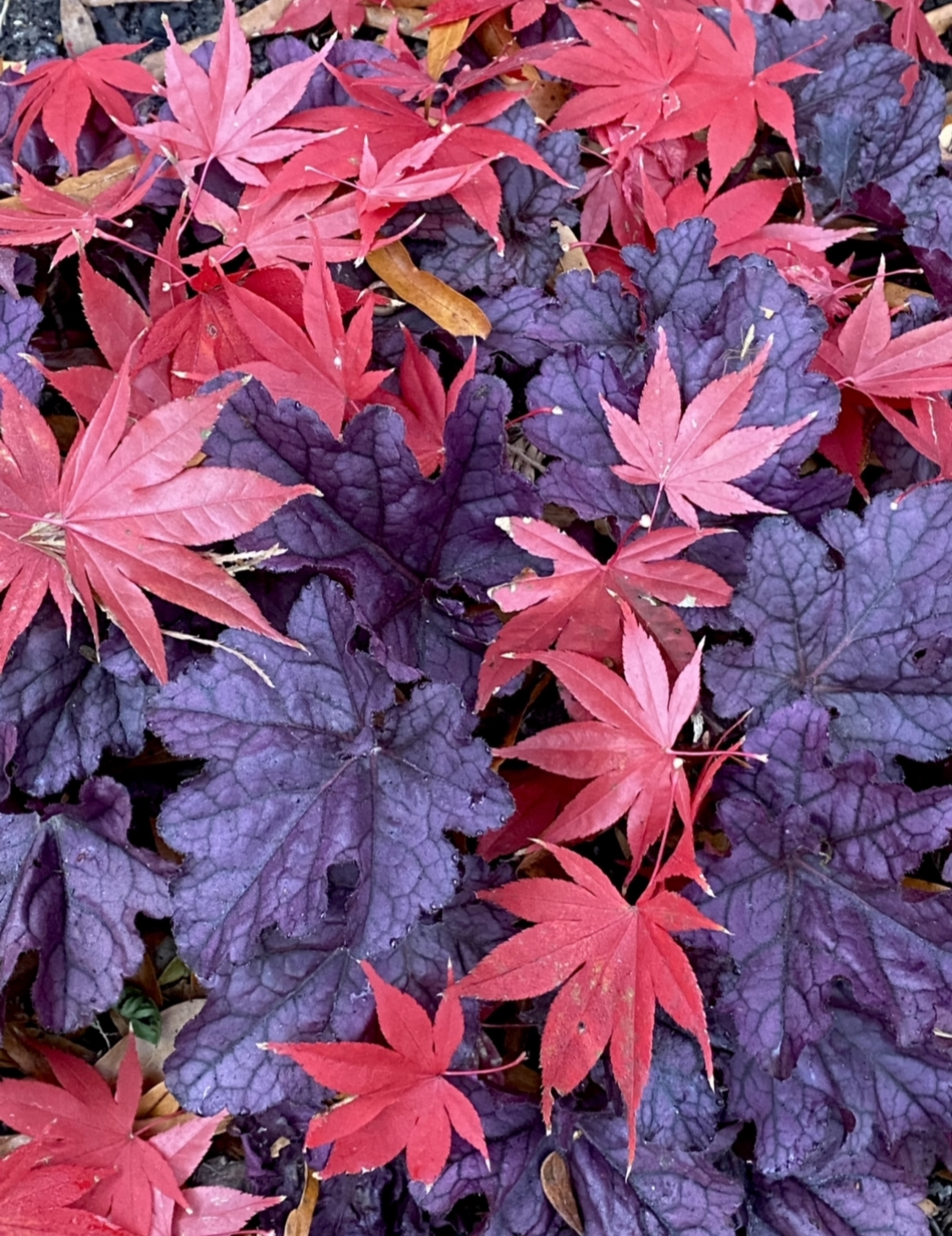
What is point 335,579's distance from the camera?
1055 mm

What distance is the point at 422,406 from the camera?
3.79ft

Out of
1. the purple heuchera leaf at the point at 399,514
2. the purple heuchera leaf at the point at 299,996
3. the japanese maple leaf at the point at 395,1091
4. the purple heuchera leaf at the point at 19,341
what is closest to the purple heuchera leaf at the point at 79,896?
the purple heuchera leaf at the point at 299,996

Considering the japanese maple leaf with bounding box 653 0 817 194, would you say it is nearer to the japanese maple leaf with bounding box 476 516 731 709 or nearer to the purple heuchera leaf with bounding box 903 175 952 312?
the purple heuchera leaf with bounding box 903 175 952 312

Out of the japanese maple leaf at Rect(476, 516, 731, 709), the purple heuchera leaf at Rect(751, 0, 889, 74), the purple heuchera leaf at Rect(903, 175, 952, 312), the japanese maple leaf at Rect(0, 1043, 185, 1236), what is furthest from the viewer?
the purple heuchera leaf at Rect(751, 0, 889, 74)

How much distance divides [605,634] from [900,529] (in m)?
0.35

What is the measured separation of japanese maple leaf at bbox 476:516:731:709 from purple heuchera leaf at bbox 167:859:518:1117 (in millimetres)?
258

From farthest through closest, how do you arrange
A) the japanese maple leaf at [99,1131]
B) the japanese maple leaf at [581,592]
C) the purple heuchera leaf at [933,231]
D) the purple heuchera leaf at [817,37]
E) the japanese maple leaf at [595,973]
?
the purple heuchera leaf at [817,37]
the purple heuchera leaf at [933,231]
the japanese maple leaf at [99,1131]
the japanese maple leaf at [581,592]
the japanese maple leaf at [595,973]

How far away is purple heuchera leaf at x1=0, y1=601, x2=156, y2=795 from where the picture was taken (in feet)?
3.53

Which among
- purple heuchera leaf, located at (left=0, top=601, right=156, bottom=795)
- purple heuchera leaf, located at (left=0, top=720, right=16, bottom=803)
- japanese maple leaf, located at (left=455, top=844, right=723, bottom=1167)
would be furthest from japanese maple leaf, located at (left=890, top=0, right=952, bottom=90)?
purple heuchera leaf, located at (left=0, top=720, right=16, bottom=803)

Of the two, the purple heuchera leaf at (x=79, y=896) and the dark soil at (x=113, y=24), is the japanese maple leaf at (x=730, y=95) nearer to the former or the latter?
the dark soil at (x=113, y=24)

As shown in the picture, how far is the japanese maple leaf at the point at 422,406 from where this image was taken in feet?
3.76

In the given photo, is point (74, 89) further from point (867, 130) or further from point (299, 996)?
point (299, 996)

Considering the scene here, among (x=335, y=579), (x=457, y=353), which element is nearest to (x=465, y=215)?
(x=457, y=353)

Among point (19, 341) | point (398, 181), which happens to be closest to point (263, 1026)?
point (19, 341)
